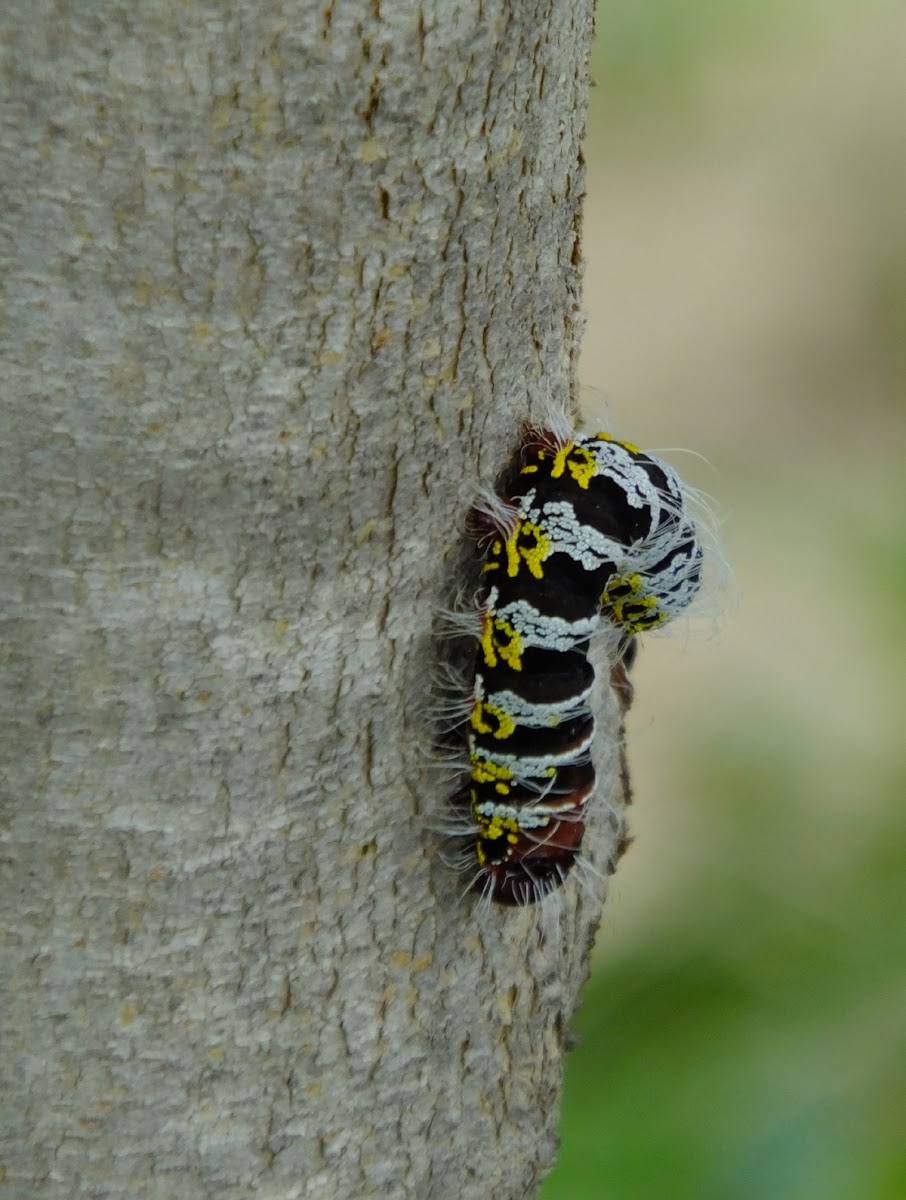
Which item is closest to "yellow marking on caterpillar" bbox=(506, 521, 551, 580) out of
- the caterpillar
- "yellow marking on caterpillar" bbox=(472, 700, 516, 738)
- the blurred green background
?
the caterpillar

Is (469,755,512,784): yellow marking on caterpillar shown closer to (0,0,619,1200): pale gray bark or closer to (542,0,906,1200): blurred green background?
(0,0,619,1200): pale gray bark

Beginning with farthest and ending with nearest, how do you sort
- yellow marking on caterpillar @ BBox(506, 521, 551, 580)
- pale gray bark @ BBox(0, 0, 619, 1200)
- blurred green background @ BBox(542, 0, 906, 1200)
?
blurred green background @ BBox(542, 0, 906, 1200), yellow marking on caterpillar @ BBox(506, 521, 551, 580), pale gray bark @ BBox(0, 0, 619, 1200)

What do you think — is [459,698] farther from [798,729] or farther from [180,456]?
[798,729]

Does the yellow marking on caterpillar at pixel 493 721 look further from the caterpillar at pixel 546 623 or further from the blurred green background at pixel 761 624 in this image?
the blurred green background at pixel 761 624

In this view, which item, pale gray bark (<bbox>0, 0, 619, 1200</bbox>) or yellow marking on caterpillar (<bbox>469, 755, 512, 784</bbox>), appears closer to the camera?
pale gray bark (<bbox>0, 0, 619, 1200</bbox>)

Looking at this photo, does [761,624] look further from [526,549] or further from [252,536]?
[252,536]

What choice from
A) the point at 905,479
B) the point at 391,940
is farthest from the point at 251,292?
the point at 905,479

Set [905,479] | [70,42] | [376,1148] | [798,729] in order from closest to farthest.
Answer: [70,42], [376,1148], [798,729], [905,479]
